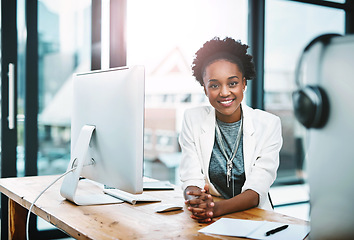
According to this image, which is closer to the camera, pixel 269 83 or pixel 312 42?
pixel 312 42

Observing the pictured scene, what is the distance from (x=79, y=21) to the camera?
118 inches

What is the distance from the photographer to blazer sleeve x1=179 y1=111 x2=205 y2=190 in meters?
1.78

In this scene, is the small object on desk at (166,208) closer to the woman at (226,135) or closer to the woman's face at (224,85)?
the woman at (226,135)

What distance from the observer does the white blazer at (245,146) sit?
175 centimetres

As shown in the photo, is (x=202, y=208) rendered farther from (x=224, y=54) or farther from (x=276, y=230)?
(x=224, y=54)

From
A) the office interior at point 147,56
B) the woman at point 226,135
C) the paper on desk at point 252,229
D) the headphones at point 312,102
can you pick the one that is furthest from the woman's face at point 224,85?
the headphones at point 312,102

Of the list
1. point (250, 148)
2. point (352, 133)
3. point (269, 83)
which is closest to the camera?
point (352, 133)

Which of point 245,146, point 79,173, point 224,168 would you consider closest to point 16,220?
point 79,173

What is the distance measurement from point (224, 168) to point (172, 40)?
73.3 inches

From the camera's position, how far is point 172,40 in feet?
11.3

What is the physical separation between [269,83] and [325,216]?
10.5ft

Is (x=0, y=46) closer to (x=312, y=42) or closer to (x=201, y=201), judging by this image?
(x=201, y=201)

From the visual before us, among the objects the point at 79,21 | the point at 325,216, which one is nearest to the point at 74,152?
the point at 325,216

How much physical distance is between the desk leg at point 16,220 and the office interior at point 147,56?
0.81 meters
